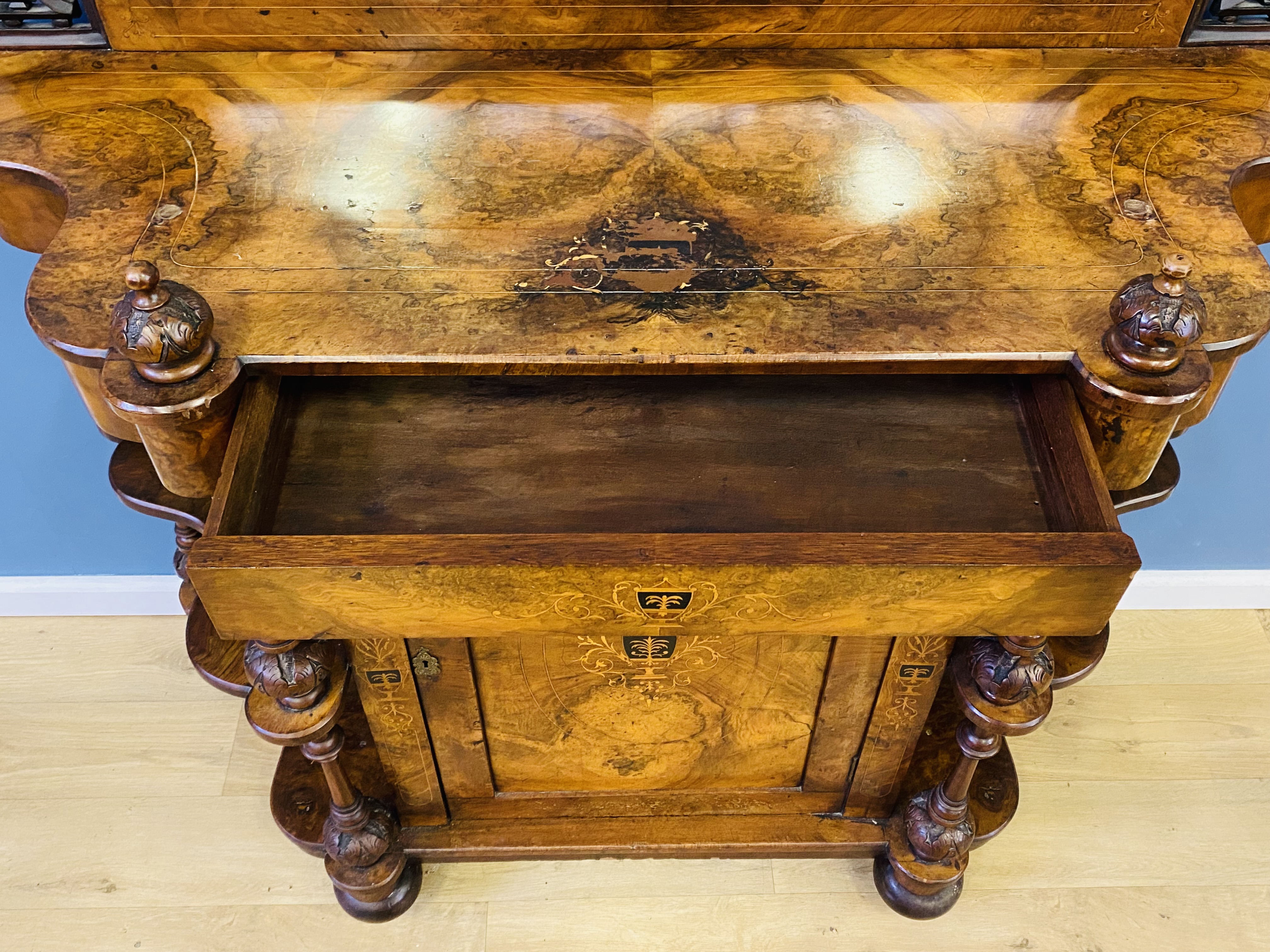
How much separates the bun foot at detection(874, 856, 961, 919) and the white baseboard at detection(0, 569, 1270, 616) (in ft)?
2.24

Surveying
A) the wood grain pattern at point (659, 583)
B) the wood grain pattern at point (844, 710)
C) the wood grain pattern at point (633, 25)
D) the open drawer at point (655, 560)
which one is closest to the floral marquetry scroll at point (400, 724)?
the open drawer at point (655, 560)

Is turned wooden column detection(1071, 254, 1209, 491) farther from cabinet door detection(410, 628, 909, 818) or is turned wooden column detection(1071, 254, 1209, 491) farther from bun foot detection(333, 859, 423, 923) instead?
bun foot detection(333, 859, 423, 923)

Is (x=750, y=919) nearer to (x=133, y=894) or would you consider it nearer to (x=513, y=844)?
(x=513, y=844)

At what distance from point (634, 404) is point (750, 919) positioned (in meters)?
0.85

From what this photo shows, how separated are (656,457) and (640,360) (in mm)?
138

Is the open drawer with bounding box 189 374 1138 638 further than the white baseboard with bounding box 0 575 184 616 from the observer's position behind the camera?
No

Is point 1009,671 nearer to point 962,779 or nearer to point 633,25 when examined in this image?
point 962,779

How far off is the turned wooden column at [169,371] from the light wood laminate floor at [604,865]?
2.80 feet

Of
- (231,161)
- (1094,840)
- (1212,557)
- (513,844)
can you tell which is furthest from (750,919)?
(231,161)

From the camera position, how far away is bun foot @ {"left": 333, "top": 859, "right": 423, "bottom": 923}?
5.19ft

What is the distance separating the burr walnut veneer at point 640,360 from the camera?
1030mm

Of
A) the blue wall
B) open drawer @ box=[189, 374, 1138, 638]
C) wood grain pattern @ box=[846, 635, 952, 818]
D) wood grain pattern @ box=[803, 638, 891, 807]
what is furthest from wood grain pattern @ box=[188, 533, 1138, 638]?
the blue wall

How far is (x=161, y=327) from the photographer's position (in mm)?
1001

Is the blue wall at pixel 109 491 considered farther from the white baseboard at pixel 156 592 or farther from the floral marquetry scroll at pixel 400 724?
the floral marquetry scroll at pixel 400 724
